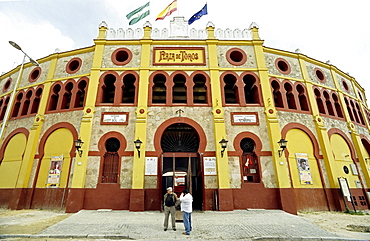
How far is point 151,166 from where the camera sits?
11.5 m

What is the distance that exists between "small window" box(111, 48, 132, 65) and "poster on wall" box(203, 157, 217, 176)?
845 cm

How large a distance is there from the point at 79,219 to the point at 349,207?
1490 centimetres

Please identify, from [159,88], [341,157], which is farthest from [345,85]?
[159,88]

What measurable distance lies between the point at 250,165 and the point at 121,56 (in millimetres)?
11440

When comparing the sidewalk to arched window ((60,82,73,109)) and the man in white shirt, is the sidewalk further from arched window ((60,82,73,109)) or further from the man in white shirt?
arched window ((60,82,73,109))

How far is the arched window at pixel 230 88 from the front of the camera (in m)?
14.1

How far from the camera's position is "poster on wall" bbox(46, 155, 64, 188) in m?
12.2

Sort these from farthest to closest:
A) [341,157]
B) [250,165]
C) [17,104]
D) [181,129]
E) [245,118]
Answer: [17,104] < [341,157] < [181,129] < [245,118] < [250,165]

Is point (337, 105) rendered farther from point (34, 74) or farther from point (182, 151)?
point (34, 74)

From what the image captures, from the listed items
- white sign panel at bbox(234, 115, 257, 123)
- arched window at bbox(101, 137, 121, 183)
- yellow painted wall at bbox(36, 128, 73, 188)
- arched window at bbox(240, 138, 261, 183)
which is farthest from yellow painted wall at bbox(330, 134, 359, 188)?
yellow painted wall at bbox(36, 128, 73, 188)

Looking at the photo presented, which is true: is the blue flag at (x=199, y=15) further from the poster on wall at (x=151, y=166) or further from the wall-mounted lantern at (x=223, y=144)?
the poster on wall at (x=151, y=166)

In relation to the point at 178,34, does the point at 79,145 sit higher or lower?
lower

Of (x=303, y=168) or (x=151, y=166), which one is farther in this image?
(x=303, y=168)

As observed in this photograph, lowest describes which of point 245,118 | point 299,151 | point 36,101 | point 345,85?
point 299,151
